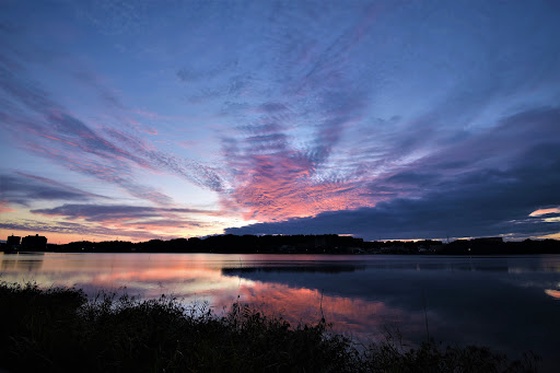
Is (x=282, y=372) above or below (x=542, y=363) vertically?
above

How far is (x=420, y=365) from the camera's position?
1018 cm

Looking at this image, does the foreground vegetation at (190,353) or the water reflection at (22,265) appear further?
the water reflection at (22,265)

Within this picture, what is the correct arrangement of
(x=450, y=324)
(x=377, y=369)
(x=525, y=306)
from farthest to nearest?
(x=525, y=306), (x=450, y=324), (x=377, y=369)

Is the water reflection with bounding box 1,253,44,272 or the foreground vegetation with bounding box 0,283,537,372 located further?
the water reflection with bounding box 1,253,44,272

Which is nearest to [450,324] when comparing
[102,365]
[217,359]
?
[217,359]

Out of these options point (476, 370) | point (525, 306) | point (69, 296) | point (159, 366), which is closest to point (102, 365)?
point (159, 366)

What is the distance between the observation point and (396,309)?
2692cm

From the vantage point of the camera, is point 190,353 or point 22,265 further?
point 22,265

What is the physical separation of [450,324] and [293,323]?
35.5ft

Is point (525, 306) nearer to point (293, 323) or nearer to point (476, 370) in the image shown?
point (293, 323)

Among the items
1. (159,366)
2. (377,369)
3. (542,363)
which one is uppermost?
(159,366)

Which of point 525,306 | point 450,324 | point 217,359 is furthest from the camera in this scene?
point 525,306

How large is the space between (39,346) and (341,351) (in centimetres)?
996

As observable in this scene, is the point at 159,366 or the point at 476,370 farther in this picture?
the point at 476,370
